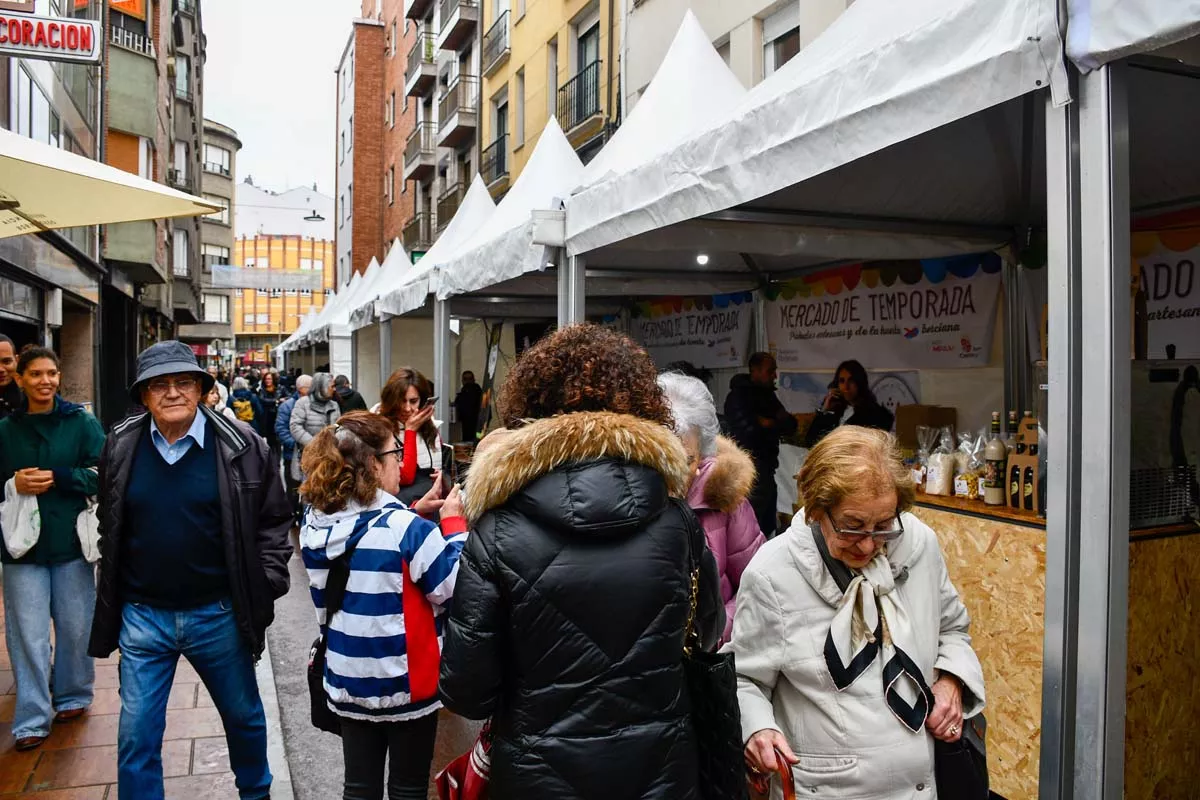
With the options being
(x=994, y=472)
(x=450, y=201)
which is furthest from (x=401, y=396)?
(x=450, y=201)

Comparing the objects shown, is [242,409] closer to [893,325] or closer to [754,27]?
[754,27]

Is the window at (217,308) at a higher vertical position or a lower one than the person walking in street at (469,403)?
higher

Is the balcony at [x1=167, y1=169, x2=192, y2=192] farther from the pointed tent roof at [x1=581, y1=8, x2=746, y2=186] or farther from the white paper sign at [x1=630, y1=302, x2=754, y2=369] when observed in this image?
the pointed tent roof at [x1=581, y1=8, x2=746, y2=186]

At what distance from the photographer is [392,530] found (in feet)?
9.65

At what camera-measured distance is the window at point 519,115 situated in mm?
21531

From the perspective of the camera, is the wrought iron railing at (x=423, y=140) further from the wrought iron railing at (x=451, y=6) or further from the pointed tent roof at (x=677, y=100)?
the pointed tent roof at (x=677, y=100)

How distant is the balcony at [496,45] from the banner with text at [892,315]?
53.1 feet

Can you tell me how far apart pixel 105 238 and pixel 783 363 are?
13465 mm

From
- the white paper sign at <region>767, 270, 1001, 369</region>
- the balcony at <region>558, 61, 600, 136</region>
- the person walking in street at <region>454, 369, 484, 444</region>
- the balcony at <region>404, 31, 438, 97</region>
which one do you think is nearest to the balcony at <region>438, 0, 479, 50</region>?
the balcony at <region>404, 31, 438, 97</region>

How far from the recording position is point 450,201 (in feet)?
93.8

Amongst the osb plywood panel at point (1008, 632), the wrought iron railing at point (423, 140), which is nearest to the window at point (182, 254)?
the wrought iron railing at point (423, 140)

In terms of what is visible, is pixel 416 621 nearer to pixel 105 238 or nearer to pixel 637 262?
pixel 637 262

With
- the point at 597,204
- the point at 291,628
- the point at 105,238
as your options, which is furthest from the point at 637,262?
the point at 105,238

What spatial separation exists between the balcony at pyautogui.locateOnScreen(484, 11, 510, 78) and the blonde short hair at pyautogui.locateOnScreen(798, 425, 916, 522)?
21.3 meters
